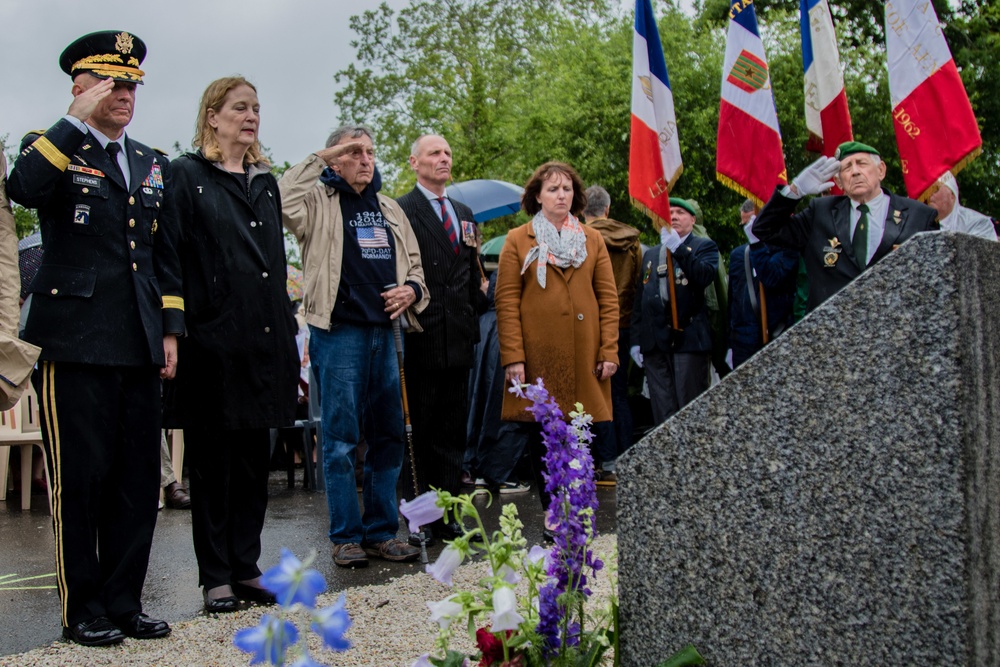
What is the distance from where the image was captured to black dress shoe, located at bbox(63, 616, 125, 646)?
3.90 metres

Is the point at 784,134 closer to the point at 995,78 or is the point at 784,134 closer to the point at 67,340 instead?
the point at 995,78

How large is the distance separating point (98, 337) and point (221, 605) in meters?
1.29

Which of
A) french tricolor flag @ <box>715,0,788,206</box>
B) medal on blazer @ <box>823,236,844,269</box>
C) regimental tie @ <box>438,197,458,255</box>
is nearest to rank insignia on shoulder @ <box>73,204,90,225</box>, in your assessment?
regimental tie @ <box>438,197,458,255</box>

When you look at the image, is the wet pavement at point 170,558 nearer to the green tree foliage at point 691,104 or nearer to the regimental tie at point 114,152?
the regimental tie at point 114,152

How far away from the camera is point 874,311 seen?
2.21 m

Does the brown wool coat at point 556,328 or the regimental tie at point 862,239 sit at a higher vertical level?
the regimental tie at point 862,239

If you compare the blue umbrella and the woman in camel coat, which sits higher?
the blue umbrella

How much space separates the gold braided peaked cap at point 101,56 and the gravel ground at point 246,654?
2.20m

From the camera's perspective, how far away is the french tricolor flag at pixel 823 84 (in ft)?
24.8

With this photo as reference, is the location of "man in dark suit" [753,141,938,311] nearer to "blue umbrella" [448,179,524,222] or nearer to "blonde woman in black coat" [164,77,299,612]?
"blonde woman in black coat" [164,77,299,612]

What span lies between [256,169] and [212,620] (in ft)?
6.70

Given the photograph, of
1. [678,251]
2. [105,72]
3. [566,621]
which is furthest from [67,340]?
[678,251]

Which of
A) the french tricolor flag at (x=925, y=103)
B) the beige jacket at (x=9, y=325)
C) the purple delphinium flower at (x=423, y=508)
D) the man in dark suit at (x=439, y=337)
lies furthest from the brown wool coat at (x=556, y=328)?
the purple delphinium flower at (x=423, y=508)

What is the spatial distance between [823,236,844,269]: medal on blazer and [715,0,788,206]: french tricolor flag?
1615 mm
